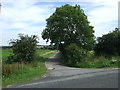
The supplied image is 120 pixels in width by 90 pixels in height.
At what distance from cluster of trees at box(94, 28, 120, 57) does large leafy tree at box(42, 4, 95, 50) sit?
3.41 m

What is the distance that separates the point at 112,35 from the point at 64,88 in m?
36.1

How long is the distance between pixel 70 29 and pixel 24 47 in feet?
75.0

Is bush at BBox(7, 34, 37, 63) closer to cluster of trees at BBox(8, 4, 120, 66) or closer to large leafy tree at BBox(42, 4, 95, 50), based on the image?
cluster of trees at BBox(8, 4, 120, 66)

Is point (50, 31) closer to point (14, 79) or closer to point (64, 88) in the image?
point (14, 79)

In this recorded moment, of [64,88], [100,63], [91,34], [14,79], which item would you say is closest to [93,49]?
[91,34]

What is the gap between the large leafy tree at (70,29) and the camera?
2018 inches

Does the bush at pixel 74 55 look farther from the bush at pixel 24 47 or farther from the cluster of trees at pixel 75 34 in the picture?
the cluster of trees at pixel 75 34

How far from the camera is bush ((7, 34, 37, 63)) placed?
30.0 meters

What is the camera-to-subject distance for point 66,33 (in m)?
Result: 51.8

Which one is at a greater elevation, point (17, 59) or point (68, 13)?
point (68, 13)

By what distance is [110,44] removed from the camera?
155 ft

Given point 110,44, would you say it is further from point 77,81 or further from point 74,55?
point 77,81

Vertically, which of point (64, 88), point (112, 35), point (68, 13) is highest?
point (68, 13)

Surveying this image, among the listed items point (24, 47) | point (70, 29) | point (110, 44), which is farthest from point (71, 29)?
point (24, 47)
